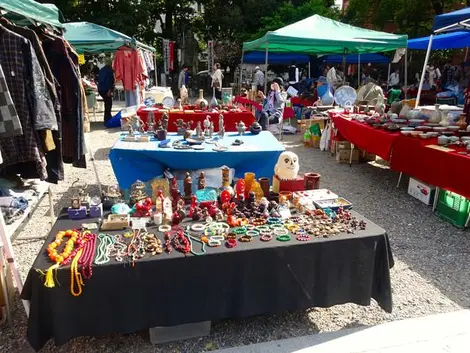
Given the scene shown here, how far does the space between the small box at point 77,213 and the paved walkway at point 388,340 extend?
45.2 inches

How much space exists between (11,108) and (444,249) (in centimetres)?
338

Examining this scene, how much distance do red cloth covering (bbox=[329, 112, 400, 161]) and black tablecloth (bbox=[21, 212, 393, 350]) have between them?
2751mm

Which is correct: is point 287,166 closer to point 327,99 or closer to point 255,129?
point 255,129

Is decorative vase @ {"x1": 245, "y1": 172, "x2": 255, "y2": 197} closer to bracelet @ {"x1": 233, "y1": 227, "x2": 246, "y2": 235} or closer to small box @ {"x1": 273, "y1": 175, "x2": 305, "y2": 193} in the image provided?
small box @ {"x1": 273, "y1": 175, "x2": 305, "y2": 193}

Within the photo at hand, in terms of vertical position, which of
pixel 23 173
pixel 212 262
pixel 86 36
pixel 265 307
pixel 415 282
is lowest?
pixel 415 282

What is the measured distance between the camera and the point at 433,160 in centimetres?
391

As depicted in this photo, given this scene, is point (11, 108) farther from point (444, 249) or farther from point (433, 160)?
point (433, 160)

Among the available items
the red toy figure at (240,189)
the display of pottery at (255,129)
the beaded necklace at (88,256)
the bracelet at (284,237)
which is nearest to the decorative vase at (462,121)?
the display of pottery at (255,129)

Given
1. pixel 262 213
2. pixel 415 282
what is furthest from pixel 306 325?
pixel 415 282

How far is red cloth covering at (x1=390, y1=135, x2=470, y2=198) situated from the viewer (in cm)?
348

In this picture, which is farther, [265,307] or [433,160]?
[433,160]

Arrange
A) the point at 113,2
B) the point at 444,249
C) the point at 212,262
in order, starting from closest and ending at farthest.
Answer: the point at 212,262 < the point at 444,249 < the point at 113,2

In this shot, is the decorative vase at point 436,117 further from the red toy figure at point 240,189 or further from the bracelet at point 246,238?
the bracelet at point 246,238

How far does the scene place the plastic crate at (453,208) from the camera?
3.63 meters
